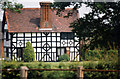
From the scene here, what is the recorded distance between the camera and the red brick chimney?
18841mm

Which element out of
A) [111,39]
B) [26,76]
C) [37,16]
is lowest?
[26,76]

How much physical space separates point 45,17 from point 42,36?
1.48 metres

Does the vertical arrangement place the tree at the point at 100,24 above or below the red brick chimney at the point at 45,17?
below

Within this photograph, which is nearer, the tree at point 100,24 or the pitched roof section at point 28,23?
the tree at point 100,24

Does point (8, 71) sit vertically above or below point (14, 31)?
below

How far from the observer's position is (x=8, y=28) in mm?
18766

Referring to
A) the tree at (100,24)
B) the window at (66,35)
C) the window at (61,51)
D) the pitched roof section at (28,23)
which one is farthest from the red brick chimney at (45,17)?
the tree at (100,24)

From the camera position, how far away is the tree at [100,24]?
434 inches

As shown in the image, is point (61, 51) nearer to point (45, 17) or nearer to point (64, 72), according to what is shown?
point (45, 17)

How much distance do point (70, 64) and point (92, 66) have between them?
0.61 meters

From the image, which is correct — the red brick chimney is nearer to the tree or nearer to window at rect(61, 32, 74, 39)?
window at rect(61, 32, 74, 39)

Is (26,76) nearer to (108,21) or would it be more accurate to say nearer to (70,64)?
(70,64)

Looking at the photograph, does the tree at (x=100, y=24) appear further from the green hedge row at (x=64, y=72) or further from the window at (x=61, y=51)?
the window at (x=61, y=51)

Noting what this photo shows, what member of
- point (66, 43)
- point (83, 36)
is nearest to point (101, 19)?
point (83, 36)
